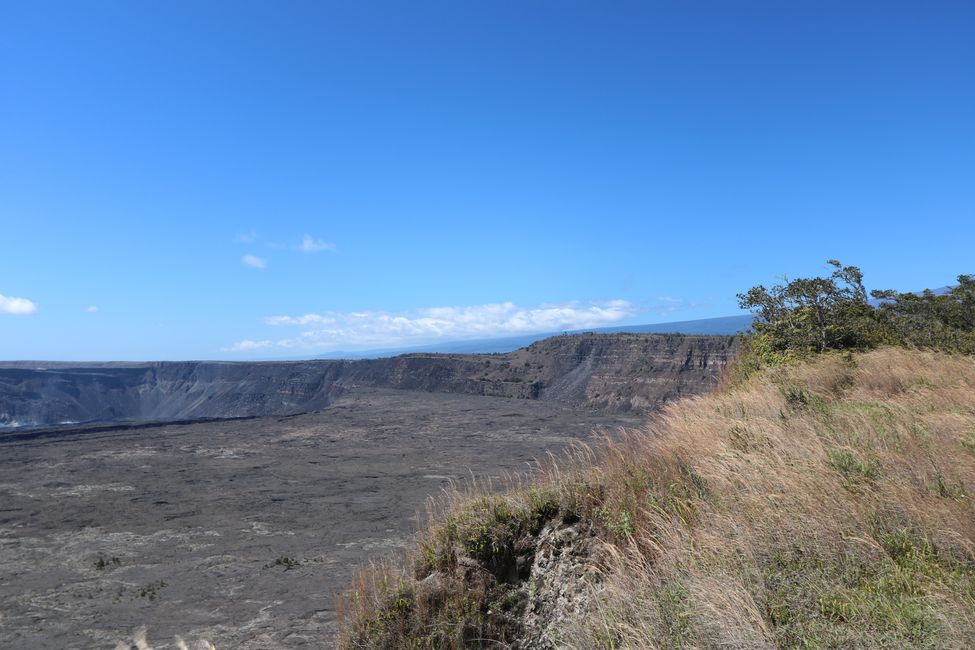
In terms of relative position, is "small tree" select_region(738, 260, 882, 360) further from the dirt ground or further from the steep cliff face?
the steep cliff face

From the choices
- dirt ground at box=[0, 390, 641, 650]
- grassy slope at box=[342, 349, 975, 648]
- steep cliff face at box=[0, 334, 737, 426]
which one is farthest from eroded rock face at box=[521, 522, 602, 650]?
steep cliff face at box=[0, 334, 737, 426]

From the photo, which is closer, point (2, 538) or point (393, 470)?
point (2, 538)

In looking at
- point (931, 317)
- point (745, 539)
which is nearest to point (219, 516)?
point (745, 539)

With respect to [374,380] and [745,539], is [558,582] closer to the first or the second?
[745,539]

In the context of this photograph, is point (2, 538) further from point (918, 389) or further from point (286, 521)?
point (918, 389)

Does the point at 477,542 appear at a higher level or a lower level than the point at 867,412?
lower

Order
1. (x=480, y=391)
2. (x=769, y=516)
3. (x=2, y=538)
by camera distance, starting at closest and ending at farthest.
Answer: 1. (x=769, y=516)
2. (x=2, y=538)
3. (x=480, y=391)

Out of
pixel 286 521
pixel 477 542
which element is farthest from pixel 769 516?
pixel 286 521
